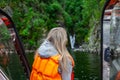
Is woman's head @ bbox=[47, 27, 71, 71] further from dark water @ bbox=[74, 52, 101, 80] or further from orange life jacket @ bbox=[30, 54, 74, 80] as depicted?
dark water @ bbox=[74, 52, 101, 80]

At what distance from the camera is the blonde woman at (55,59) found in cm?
592

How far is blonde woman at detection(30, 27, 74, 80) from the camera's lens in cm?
592

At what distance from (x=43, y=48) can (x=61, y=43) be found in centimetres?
24

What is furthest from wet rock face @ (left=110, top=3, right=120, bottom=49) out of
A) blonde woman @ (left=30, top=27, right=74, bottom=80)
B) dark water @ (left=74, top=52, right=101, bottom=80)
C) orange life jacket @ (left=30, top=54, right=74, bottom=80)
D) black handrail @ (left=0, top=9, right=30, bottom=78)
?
dark water @ (left=74, top=52, right=101, bottom=80)

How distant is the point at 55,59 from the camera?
5934mm

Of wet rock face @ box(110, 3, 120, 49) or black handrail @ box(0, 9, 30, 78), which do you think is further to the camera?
black handrail @ box(0, 9, 30, 78)

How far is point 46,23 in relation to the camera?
70000 millimetres

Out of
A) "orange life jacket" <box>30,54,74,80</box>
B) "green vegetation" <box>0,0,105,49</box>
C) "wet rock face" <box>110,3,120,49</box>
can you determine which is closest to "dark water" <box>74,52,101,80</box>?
"wet rock face" <box>110,3,120,49</box>

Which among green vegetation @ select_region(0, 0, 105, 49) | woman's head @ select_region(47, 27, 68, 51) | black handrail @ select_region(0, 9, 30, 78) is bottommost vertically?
green vegetation @ select_region(0, 0, 105, 49)

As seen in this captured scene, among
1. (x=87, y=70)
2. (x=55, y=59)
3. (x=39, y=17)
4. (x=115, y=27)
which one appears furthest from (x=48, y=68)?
(x=39, y=17)

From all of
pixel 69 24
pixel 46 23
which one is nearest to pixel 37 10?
pixel 46 23

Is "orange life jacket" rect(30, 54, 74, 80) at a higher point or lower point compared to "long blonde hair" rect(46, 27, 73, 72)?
lower

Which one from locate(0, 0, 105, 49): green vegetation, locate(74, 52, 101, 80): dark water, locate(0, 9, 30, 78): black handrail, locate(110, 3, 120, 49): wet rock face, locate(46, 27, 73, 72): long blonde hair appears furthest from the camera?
locate(0, 0, 105, 49): green vegetation

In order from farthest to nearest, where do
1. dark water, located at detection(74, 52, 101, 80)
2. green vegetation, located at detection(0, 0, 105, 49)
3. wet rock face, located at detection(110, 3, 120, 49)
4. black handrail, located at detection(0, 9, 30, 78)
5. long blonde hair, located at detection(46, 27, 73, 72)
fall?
green vegetation, located at detection(0, 0, 105, 49) → dark water, located at detection(74, 52, 101, 80) → black handrail, located at detection(0, 9, 30, 78) → wet rock face, located at detection(110, 3, 120, 49) → long blonde hair, located at detection(46, 27, 73, 72)
